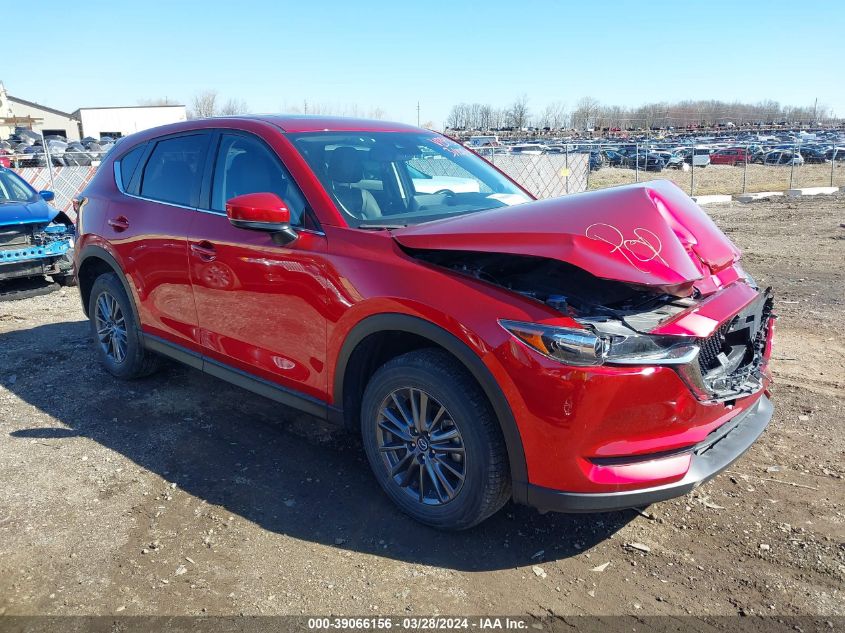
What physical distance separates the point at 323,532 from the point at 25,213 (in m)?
7.25

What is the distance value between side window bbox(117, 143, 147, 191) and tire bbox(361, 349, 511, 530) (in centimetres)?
286

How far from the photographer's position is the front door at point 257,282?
3426 mm

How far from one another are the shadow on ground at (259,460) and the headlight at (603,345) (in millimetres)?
1057

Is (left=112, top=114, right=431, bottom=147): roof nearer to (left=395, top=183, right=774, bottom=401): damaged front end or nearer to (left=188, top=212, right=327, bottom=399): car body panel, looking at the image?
(left=188, top=212, right=327, bottom=399): car body panel

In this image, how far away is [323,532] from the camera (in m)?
3.21

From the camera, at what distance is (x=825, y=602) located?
2635 millimetres

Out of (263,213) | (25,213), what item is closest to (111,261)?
(263,213)

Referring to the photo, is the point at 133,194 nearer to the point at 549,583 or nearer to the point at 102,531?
the point at 102,531

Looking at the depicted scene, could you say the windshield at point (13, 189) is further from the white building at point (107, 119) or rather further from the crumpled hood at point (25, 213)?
the white building at point (107, 119)

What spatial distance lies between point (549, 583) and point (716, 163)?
45.5 metres

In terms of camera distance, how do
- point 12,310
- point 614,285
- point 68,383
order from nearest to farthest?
point 614,285
point 68,383
point 12,310

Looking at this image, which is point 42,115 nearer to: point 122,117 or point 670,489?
point 122,117

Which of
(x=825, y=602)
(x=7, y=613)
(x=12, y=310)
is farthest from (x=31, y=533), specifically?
(x=12, y=310)

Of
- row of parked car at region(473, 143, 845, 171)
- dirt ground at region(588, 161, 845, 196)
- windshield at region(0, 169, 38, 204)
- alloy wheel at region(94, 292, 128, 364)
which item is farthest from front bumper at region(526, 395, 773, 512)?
row of parked car at region(473, 143, 845, 171)
